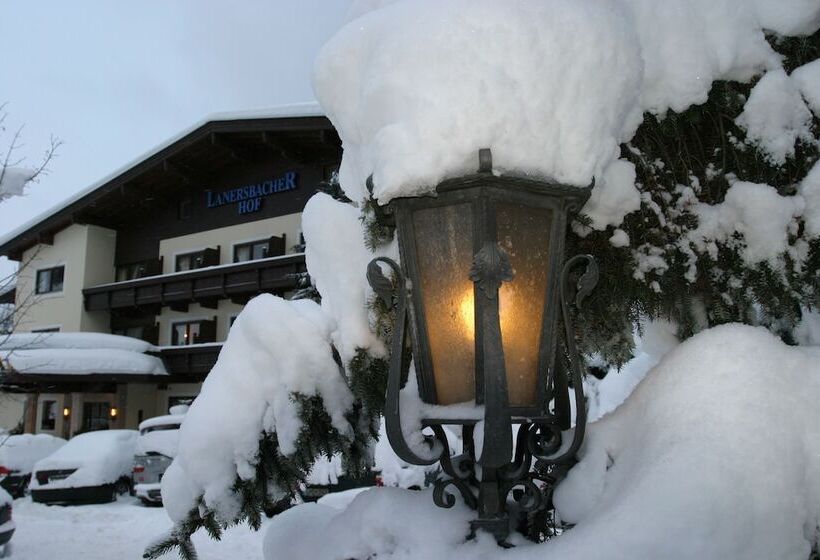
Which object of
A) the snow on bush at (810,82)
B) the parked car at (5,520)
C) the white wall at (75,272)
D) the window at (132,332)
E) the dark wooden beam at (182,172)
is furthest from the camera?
the white wall at (75,272)

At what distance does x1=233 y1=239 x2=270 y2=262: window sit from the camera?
22688mm

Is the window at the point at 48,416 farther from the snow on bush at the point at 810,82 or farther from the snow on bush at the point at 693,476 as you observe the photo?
the snow on bush at the point at 810,82

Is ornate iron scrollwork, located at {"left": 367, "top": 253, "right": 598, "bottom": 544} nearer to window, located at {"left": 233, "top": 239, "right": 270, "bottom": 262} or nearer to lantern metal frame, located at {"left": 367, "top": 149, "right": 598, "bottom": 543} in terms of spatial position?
lantern metal frame, located at {"left": 367, "top": 149, "right": 598, "bottom": 543}

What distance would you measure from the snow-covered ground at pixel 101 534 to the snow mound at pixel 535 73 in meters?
7.55

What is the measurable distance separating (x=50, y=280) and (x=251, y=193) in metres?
11.0

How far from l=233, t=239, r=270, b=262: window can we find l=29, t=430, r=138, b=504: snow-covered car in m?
8.41

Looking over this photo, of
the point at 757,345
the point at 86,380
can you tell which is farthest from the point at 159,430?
the point at 757,345

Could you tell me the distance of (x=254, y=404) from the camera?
300 centimetres

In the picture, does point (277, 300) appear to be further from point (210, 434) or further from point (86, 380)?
point (86, 380)

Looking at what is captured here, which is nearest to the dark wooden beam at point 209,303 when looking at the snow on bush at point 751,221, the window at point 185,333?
the window at point 185,333

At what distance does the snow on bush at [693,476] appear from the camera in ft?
6.32

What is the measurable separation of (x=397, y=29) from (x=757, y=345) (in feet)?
5.40

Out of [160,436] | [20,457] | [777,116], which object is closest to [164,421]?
[160,436]

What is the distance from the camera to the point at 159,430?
14703 millimetres
